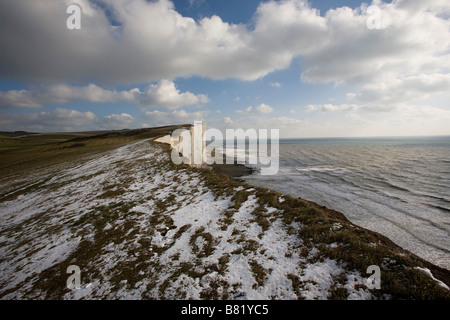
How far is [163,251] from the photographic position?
8000mm

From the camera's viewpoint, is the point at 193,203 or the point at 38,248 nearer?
the point at 38,248

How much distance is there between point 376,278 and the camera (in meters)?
5.10

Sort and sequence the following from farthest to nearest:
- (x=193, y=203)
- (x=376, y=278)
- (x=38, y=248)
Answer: (x=193, y=203)
(x=38, y=248)
(x=376, y=278)

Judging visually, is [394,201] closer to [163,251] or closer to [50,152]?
[163,251]

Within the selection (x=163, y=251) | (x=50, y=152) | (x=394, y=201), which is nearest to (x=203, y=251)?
(x=163, y=251)

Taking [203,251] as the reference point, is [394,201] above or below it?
below

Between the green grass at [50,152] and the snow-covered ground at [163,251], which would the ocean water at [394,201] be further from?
the green grass at [50,152]

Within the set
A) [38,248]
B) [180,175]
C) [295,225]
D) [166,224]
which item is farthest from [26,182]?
[295,225]

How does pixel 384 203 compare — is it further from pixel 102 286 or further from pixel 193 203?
pixel 102 286

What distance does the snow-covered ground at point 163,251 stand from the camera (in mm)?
5770

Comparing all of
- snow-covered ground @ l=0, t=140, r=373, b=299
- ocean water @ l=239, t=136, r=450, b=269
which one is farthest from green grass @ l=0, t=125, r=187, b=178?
ocean water @ l=239, t=136, r=450, b=269

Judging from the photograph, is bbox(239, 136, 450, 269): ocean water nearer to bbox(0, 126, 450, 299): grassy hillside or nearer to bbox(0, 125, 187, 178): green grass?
bbox(0, 126, 450, 299): grassy hillside

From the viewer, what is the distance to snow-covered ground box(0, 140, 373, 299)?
227 inches

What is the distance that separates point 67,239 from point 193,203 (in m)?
7.24
